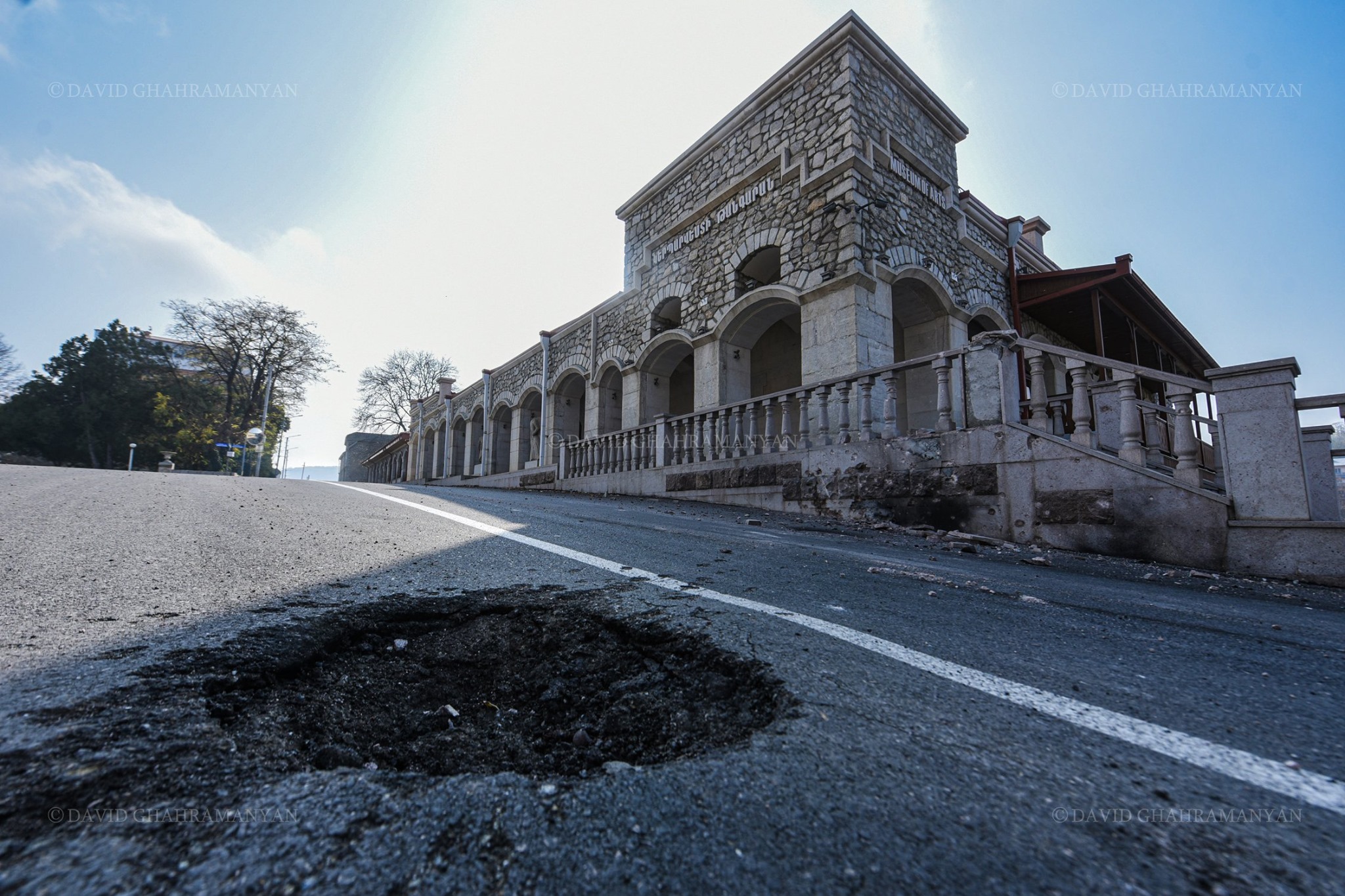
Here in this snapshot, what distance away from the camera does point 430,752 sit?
1.29 meters

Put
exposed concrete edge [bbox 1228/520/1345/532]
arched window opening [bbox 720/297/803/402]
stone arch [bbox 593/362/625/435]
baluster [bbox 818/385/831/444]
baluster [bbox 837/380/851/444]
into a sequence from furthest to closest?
stone arch [bbox 593/362/625/435] → arched window opening [bbox 720/297/803/402] → baluster [bbox 818/385/831/444] → baluster [bbox 837/380/851/444] → exposed concrete edge [bbox 1228/520/1345/532]

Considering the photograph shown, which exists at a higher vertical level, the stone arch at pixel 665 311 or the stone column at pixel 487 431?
the stone arch at pixel 665 311

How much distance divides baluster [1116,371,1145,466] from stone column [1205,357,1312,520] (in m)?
0.64

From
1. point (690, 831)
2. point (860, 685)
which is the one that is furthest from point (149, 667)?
point (860, 685)

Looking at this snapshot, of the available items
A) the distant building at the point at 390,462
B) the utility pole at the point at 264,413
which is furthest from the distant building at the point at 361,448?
the utility pole at the point at 264,413

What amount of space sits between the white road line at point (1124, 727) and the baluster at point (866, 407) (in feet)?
17.8

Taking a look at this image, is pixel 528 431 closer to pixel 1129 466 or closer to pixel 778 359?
pixel 778 359

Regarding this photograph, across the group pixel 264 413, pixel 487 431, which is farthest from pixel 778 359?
pixel 264 413

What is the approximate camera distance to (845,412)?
7461mm

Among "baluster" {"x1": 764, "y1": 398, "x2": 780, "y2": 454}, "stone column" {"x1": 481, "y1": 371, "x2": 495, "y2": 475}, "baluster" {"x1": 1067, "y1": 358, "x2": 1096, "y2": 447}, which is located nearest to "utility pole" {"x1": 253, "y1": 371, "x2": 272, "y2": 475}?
"stone column" {"x1": 481, "y1": 371, "x2": 495, "y2": 475}

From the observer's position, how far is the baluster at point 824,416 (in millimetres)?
7664

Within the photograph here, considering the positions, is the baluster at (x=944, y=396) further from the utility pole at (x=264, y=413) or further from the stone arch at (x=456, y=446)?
the utility pole at (x=264, y=413)

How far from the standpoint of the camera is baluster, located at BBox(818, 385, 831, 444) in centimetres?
766

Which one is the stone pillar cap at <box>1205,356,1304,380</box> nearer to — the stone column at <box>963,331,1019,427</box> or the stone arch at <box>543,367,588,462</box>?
the stone column at <box>963,331,1019,427</box>
